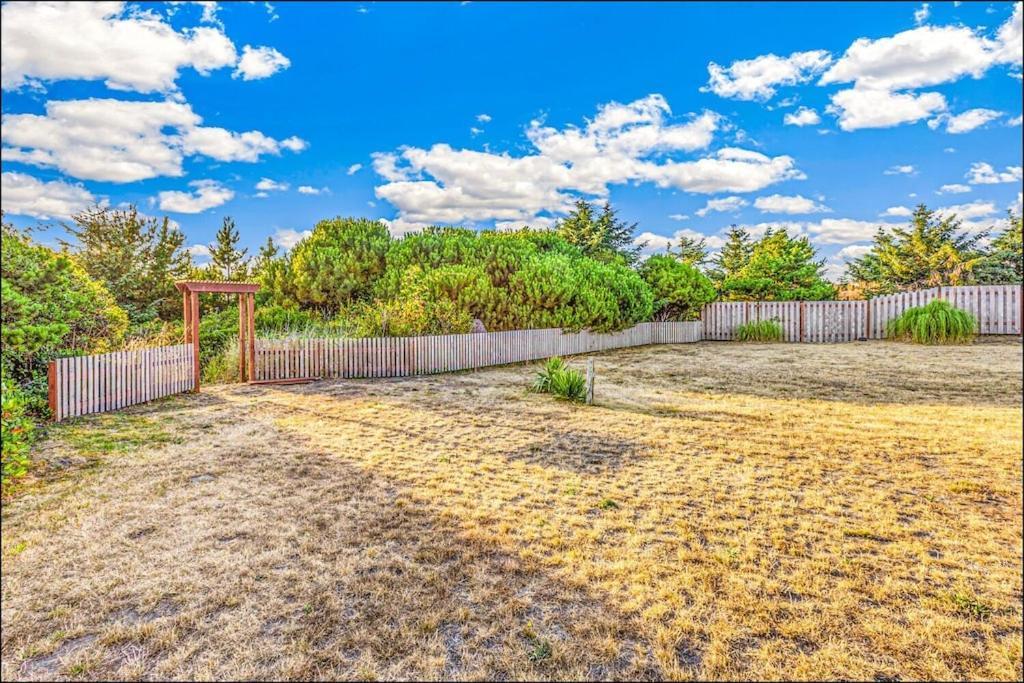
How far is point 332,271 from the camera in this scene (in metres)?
16.1

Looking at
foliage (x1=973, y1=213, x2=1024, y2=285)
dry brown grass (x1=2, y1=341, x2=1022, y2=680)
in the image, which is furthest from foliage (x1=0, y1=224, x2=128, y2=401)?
foliage (x1=973, y1=213, x2=1024, y2=285)

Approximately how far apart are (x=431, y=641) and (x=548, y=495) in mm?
1796

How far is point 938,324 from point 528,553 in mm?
9159

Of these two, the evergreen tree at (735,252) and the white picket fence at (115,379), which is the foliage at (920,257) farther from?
the white picket fence at (115,379)

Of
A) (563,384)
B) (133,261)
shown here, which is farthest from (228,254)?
(563,384)

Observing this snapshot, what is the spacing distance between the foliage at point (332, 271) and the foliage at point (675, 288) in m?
9.17

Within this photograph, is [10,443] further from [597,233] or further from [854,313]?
[597,233]

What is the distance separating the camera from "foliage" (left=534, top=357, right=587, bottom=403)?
7.52 m

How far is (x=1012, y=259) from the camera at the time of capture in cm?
1664

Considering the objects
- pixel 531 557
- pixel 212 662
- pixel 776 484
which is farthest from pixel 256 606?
pixel 776 484

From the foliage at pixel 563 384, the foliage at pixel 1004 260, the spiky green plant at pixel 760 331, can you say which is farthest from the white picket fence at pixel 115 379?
the foliage at pixel 1004 260

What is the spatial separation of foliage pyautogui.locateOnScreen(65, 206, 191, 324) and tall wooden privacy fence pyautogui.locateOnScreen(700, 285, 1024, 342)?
17.9m

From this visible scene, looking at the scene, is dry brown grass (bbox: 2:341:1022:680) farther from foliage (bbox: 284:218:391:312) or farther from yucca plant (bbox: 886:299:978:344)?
foliage (bbox: 284:218:391:312)

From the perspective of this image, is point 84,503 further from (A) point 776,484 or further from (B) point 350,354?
(B) point 350,354
